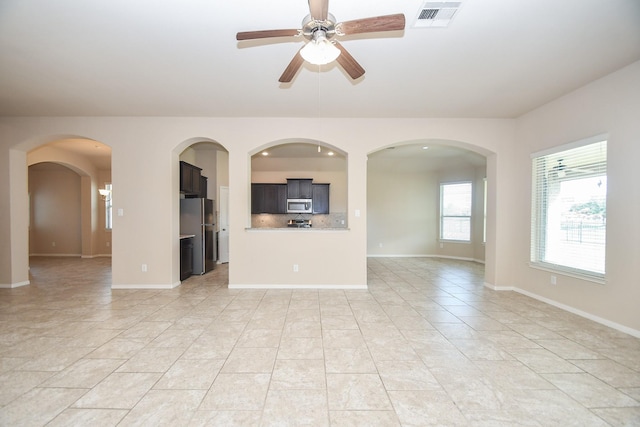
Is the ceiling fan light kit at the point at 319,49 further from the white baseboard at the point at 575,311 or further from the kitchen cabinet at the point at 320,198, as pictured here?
the kitchen cabinet at the point at 320,198

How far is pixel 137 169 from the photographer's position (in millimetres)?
4430

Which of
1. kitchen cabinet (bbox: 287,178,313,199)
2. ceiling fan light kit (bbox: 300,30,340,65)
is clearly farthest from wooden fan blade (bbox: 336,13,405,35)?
kitchen cabinet (bbox: 287,178,313,199)

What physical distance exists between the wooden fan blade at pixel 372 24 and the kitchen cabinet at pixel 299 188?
558 centimetres

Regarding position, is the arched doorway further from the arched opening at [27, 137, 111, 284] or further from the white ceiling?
the arched opening at [27, 137, 111, 284]

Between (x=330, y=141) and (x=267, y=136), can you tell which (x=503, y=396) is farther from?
(x=267, y=136)

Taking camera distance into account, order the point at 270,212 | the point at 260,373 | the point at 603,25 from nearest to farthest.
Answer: the point at 260,373 < the point at 603,25 < the point at 270,212

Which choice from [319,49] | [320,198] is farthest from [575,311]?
[320,198]

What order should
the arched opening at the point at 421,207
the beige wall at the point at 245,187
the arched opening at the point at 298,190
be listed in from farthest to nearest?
the arched opening at the point at 421,207 → the arched opening at the point at 298,190 → the beige wall at the point at 245,187

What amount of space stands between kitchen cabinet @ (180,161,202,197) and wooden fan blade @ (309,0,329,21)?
4.21m

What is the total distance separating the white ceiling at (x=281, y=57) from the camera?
210 centimetres

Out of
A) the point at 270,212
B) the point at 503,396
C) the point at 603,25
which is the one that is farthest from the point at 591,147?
the point at 270,212

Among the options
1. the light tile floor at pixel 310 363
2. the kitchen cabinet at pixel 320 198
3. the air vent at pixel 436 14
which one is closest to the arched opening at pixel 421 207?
the kitchen cabinet at pixel 320 198

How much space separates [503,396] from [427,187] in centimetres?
695

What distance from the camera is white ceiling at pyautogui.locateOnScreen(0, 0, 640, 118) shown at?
2.10 m
